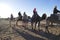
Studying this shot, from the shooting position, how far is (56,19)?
18.8m

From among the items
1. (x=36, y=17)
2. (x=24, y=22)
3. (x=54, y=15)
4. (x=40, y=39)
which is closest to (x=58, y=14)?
(x=54, y=15)

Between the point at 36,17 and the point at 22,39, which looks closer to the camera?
the point at 22,39

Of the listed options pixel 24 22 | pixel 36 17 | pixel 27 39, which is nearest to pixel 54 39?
pixel 27 39

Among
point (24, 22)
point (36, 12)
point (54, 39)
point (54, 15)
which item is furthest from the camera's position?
point (24, 22)

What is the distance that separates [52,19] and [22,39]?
7.28m

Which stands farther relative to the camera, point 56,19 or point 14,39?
point 56,19

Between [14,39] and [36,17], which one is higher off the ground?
[36,17]

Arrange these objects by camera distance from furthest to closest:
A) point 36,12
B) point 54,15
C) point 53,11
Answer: point 53,11 < point 54,15 < point 36,12

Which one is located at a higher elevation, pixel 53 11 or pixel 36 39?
pixel 53 11

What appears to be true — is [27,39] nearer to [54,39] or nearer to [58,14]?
[54,39]

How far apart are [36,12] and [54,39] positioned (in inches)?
241

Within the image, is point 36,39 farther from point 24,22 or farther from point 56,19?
point 24,22

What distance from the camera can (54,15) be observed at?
1902 cm

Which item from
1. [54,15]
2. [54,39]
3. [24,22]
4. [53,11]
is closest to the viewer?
[54,39]
